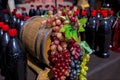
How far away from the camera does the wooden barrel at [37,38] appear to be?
0.98 m

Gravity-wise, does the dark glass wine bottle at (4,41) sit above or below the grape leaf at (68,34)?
below

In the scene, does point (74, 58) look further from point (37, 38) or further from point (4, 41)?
point (4, 41)

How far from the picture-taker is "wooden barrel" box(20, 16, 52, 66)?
98 cm

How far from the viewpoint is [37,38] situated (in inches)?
39.8

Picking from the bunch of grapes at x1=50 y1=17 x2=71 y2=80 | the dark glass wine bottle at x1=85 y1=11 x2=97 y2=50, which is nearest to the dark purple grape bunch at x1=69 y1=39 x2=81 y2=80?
the bunch of grapes at x1=50 y1=17 x2=71 y2=80

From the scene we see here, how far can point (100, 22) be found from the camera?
1.24m

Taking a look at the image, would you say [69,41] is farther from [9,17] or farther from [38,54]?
[9,17]

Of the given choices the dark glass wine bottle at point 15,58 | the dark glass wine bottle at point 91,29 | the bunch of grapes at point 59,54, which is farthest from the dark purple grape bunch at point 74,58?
the dark glass wine bottle at point 91,29

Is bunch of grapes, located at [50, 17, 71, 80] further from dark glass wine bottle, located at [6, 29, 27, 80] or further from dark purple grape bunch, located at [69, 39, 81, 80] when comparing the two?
dark glass wine bottle, located at [6, 29, 27, 80]

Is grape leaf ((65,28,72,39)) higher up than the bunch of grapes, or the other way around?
grape leaf ((65,28,72,39))

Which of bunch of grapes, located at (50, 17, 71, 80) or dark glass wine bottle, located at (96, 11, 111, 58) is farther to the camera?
dark glass wine bottle, located at (96, 11, 111, 58)

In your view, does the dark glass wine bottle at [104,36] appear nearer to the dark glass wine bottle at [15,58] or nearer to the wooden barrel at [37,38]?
the wooden barrel at [37,38]

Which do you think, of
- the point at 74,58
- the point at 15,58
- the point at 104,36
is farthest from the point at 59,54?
the point at 104,36

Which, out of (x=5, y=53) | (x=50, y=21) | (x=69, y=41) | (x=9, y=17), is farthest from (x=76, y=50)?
(x=9, y=17)
